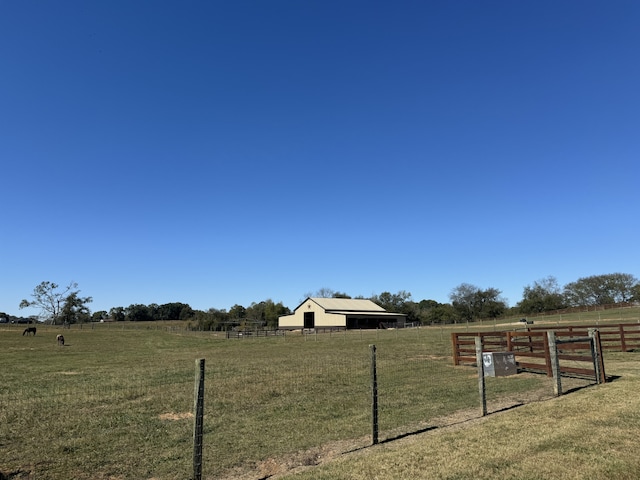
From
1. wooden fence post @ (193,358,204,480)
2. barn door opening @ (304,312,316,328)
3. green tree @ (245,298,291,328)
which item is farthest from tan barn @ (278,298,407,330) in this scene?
wooden fence post @ (193,358,204,480)

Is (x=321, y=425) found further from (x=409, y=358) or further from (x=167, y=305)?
(x=167, y=305)

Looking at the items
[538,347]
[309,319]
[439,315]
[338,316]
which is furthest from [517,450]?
[439,315]

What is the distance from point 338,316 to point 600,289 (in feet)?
239

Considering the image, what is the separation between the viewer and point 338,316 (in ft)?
246

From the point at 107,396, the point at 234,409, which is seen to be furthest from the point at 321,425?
the point at 107,396

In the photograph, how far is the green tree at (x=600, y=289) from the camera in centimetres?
10114

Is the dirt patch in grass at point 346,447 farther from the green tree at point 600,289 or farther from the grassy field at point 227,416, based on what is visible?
the green tree at point 600,289

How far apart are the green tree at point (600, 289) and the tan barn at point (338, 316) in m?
51.4

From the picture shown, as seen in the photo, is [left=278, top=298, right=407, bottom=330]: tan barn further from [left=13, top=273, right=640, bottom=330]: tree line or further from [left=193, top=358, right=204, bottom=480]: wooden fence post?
[left=193, top=358, right=204, bottom=480]: wooden fence post

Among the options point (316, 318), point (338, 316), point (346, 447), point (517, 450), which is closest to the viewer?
point (517, 450)

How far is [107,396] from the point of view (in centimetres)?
1134

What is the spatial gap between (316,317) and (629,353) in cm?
6364

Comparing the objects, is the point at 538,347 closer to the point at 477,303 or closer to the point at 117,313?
the point at 477,303

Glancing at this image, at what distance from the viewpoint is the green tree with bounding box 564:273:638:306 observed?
10114cm
